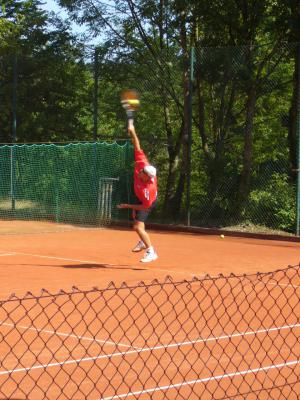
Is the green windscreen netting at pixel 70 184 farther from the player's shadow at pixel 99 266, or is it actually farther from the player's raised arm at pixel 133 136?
the player's raised arm at pixel 133 136

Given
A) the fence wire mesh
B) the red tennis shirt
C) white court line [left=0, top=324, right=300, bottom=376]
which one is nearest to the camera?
the fence wire mesh

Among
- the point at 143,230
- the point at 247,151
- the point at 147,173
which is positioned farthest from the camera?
the point at 247,151

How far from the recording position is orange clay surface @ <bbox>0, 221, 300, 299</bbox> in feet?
38.5

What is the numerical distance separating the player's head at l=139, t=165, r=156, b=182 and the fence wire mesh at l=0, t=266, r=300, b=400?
345cm

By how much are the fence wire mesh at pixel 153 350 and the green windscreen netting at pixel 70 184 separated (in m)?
11.5

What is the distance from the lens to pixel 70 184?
21438 millimetres

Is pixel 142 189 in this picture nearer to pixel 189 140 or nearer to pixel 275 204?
pixel 275 204

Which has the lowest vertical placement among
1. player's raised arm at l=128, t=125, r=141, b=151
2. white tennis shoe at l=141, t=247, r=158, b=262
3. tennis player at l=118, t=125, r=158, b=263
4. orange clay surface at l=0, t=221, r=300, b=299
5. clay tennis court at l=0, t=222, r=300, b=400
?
orange clay surface at l=0, t=221, r=300, b=299

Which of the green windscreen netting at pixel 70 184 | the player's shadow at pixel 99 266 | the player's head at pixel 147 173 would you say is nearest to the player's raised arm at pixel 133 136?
the player's head at pixel 147 173

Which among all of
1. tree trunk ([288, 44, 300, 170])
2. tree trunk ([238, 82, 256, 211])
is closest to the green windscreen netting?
tree trunk ([238, 82, 256, 211])

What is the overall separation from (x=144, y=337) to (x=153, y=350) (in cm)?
57

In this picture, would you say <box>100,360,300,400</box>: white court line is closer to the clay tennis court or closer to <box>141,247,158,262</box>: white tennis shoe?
the clay tennis court

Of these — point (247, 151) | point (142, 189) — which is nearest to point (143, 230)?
point (142, 189)

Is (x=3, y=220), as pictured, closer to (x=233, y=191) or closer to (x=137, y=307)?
(x=233, y=191)
